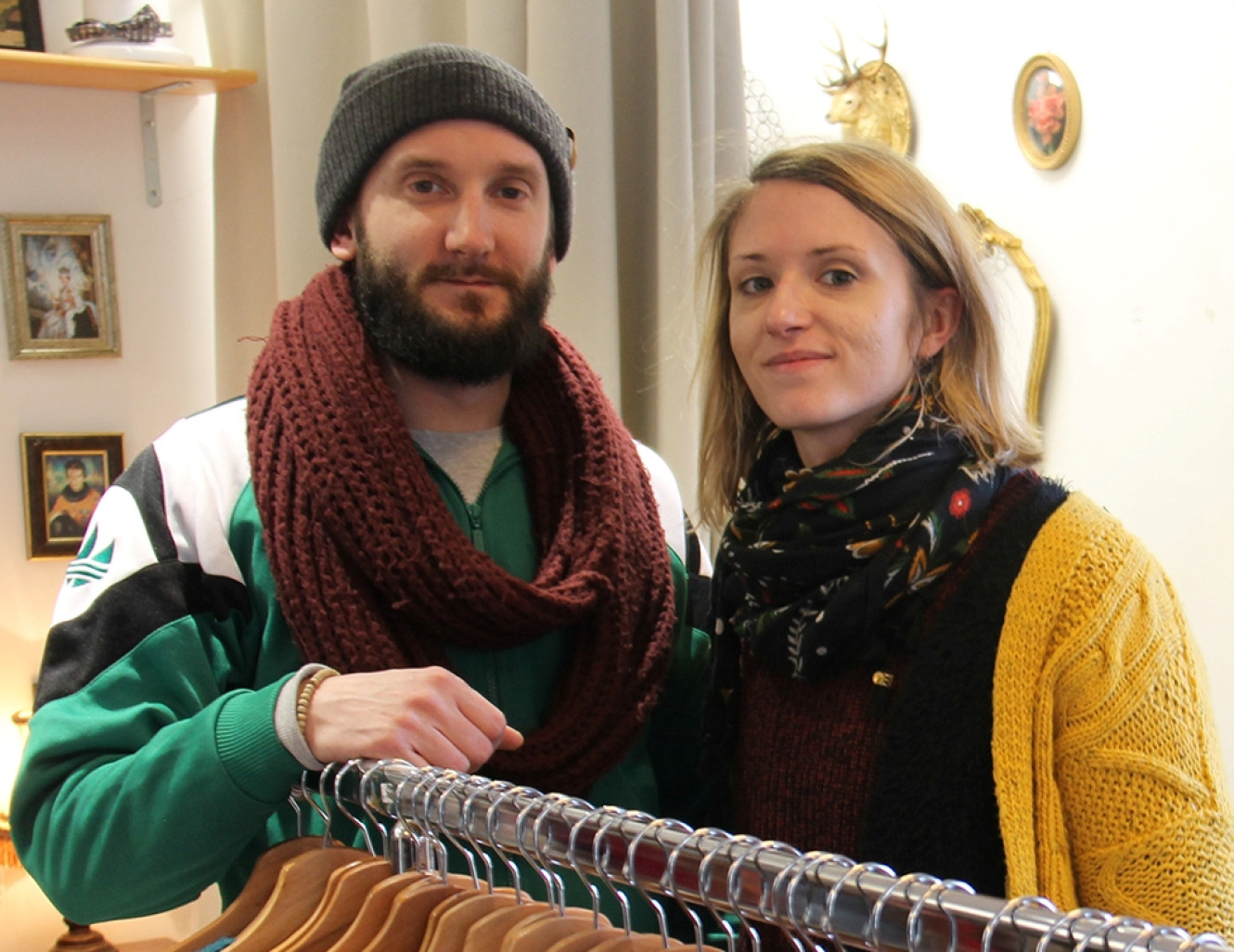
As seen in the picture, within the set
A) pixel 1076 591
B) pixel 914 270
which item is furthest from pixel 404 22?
pixel 1076 591

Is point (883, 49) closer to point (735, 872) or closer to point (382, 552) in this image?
point (382, 552)

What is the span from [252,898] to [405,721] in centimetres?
17

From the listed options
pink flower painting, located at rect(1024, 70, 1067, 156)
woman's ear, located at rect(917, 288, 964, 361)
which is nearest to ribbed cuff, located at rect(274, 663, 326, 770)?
woman's ear, located at rect(917, 288, 964, 361)

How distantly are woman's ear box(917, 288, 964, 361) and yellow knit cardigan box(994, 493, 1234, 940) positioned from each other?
0.25 metres

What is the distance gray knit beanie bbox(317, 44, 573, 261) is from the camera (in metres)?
1.32

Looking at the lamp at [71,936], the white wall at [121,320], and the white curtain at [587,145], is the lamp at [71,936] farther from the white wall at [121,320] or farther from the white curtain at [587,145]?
the white curtain at [587,145]

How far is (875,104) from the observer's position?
2.97m

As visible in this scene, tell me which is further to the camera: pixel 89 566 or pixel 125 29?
pixel 125 29

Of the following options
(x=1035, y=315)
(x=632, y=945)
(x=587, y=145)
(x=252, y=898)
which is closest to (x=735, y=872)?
(x=632, y=945)

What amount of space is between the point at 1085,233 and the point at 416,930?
2.09 m

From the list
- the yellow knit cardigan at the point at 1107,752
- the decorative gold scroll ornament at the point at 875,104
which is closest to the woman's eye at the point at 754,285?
the yellow knit cardigan at the point at 1107,752

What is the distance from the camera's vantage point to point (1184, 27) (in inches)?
85.3

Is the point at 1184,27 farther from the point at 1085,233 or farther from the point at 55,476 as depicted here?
the point at 55,476

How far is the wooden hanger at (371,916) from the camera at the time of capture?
0.81 metres
